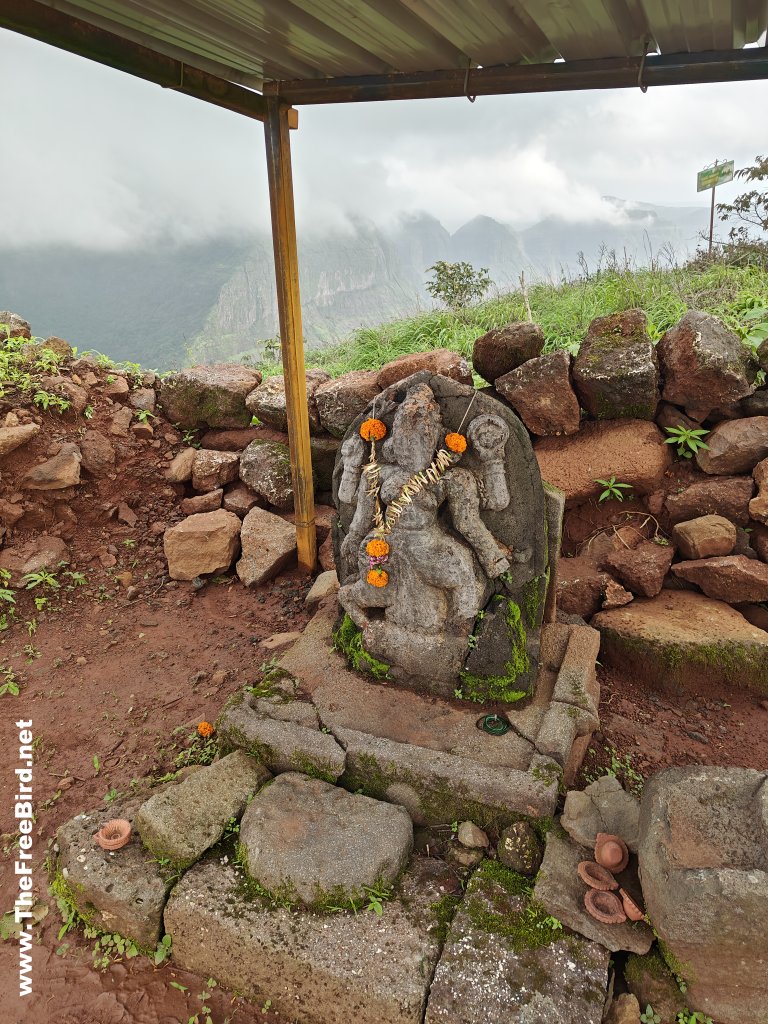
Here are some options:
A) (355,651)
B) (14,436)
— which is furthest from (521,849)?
(14,436)

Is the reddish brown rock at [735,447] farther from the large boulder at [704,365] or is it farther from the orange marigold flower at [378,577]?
the orange marigold flower at [378,577]

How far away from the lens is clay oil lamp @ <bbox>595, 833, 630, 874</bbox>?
88.7 inches

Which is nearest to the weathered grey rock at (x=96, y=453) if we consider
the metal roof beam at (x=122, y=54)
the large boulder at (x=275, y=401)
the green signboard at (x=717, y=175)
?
the large boulder at (x=275, y=401)

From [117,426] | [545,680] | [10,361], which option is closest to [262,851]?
[545,680]

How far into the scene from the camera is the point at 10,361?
16.1ft

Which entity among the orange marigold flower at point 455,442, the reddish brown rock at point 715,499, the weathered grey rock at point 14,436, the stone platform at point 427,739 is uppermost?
the orange marigold flower at point 455,442

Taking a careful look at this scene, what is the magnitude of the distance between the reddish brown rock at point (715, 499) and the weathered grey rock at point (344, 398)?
2.39 meters

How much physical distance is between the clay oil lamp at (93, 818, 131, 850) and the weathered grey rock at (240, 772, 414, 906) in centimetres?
51

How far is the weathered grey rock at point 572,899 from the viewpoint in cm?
204

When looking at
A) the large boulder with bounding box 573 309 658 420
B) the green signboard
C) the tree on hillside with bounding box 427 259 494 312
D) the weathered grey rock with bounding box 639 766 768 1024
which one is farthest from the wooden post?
the green signboard

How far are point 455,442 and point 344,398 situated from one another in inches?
79.3

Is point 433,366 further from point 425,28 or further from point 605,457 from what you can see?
point 425,28

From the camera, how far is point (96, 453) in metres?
4.90

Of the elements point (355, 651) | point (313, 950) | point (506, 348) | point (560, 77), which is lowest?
point (313, 950)
